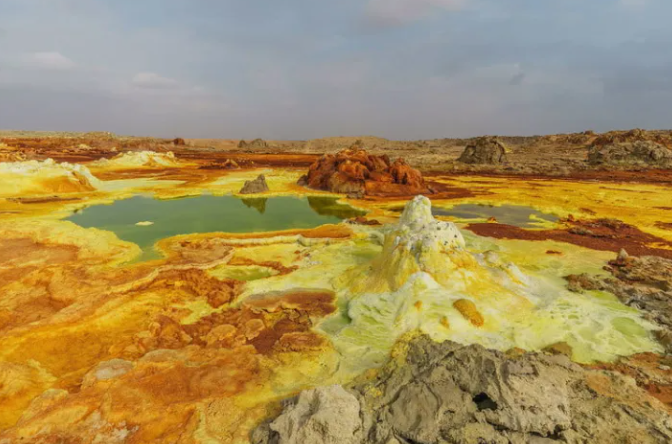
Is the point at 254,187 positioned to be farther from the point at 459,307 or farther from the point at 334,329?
the point at 459,307

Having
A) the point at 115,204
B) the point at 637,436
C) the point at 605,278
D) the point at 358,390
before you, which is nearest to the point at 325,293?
the point at 358,390

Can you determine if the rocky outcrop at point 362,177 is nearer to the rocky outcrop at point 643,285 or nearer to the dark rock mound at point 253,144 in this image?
the rocky outcrop at point 643,285

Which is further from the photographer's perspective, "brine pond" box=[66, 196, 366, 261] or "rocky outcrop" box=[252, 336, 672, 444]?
"brine pond" box=[66, 196, 366, 261]

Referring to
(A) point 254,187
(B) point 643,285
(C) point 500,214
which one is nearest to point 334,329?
(B) point 643,285

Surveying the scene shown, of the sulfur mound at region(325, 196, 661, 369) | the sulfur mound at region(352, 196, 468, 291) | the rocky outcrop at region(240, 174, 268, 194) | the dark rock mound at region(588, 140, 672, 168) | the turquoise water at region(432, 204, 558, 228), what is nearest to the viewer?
the sulfur mound at region(325, 196, 661, 369)

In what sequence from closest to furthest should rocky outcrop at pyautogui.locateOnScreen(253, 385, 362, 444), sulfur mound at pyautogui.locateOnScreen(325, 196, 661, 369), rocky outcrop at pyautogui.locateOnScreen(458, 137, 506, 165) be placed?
rocky outcrop at pyautogui.locateOnScreen(253, 385, 362, 444)
sulfur mound at pyautogui.locateOnScreen(325, 196, 661, 369)
rocky outcrop at pyautogui.locateOnScreen(458, 137, 506, 165)

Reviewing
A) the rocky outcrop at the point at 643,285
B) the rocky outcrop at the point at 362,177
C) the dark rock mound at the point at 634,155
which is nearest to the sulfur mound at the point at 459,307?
the rocky outcrop at the point at 643,285

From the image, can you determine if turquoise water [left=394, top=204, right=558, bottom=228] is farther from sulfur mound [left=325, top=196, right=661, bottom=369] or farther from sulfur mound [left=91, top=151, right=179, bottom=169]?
sulfur mound [left=91, top=151, right=179, bottom=169]

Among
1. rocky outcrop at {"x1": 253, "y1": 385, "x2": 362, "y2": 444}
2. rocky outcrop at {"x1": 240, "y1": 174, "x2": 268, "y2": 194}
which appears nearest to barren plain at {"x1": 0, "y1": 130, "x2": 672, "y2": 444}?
rocky outcrop at {"x1": 253, "y1": 385, "x2": 362, "y2": 444}
